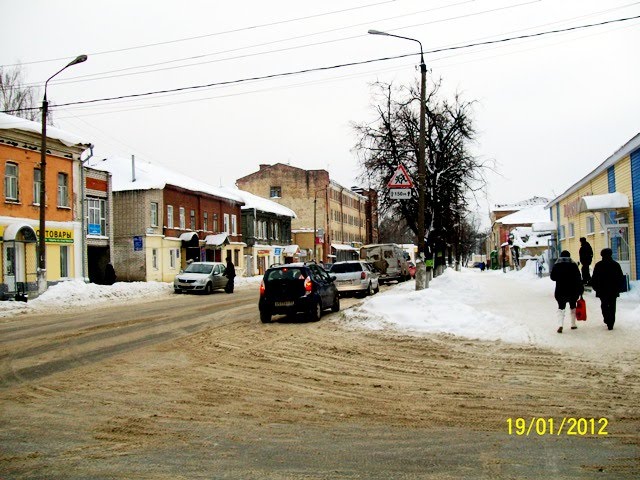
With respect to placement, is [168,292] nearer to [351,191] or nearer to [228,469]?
[228,469]

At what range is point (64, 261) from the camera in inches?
1356

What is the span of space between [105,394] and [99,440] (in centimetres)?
223

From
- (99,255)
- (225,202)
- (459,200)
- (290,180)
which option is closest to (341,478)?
(459,200)

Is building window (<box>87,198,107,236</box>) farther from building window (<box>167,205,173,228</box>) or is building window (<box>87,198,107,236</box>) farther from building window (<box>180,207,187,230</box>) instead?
building window (<box>180,207,187,230</box>)

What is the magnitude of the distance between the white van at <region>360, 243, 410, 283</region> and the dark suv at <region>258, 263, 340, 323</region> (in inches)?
962

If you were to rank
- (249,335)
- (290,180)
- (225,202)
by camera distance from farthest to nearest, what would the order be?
(290,180)
(225,202)
(249,335)

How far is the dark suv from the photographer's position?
1719cm

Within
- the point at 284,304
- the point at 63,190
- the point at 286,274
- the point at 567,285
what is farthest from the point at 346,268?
the point at 63,190

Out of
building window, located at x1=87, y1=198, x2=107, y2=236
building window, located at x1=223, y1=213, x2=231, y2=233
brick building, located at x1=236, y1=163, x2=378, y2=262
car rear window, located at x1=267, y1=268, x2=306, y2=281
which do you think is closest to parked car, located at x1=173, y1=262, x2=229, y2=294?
building window, located at x1=87, y1=198, x2=107, y2=236

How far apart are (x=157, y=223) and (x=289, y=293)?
30.0 m

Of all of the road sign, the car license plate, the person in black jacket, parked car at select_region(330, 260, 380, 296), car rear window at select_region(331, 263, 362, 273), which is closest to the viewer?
the person in black jacket

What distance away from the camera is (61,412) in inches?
285

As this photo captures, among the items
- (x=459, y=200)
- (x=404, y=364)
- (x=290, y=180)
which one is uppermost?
(x=290, y=180)

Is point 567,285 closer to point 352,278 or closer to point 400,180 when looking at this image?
point 400,180
